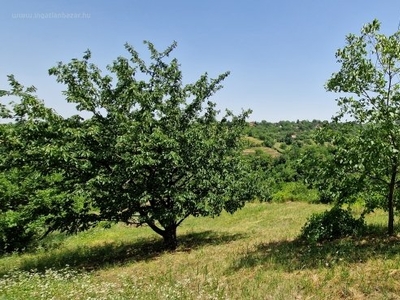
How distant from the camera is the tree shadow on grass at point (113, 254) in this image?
43.0 ft

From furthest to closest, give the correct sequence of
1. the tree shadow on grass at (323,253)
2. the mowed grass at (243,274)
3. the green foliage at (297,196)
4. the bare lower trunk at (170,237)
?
the green foliage at (297,196)
the bare lower trunk at (170,237)
the tree shadow on grass at (323,253)
the mowed grass at (243,274)

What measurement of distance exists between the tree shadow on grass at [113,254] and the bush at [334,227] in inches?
177

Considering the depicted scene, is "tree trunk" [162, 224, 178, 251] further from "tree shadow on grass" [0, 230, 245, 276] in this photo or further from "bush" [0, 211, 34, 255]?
"bush" [0, 211, 34, 255]

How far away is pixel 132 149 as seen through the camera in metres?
11.7

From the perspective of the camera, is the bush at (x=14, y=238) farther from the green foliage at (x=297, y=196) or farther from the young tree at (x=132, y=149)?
the green foliage at (x=297, y=196)

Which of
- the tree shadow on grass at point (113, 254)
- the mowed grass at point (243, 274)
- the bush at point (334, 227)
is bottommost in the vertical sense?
the tree shadow on grass at point (113, 254)

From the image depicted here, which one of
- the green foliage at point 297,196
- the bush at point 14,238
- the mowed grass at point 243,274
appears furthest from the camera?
the green foliage at point 297,196

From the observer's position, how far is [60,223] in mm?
12406

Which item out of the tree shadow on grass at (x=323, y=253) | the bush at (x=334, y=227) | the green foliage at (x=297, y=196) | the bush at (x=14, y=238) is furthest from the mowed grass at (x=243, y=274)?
the green foliage at (x=297, y=196)

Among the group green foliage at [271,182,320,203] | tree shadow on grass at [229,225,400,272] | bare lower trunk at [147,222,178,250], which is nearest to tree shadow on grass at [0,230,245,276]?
bare lower trunk at [147,222,178,250]

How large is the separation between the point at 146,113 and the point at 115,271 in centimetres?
542

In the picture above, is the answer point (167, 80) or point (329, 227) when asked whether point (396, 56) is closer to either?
point (329, 227)

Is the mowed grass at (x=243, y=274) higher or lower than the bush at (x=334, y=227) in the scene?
lower

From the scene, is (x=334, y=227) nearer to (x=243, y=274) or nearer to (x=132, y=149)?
(x=243, y=274)
